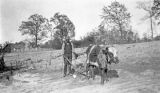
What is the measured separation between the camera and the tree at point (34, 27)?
2566 inches

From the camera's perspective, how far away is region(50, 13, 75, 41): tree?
58.4 metres

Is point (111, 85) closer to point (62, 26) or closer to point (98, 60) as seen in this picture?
point (98, 60)

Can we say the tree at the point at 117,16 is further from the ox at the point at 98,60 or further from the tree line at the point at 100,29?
the ox at the point at 98,60

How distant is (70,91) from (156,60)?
7.05 metres

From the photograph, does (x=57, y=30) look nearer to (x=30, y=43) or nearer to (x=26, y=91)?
(x=30, y=43)

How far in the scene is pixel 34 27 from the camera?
216ft

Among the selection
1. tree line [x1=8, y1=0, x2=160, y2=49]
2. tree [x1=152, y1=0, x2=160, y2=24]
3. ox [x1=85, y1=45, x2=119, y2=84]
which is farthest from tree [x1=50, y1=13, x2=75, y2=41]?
ox [x1=85, y1=45, x2=119, y2=84]

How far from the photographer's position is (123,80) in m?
10.0

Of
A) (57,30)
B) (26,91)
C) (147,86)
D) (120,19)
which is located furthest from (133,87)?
(57,30)

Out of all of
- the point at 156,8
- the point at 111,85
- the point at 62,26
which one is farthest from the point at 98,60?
the point at 62,26

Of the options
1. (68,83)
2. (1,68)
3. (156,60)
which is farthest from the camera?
(1,68)

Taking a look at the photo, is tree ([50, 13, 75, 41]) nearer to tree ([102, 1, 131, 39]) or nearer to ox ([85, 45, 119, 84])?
tree ([102, 1, 131, 39])

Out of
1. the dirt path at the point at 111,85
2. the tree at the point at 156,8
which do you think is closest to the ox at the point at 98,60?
the dirt path at the point at 111,85

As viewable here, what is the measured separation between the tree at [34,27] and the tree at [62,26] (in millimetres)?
4562
